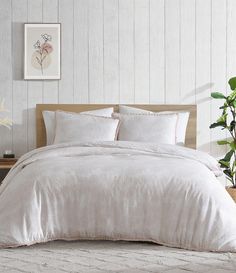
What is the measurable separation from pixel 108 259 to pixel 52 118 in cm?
289

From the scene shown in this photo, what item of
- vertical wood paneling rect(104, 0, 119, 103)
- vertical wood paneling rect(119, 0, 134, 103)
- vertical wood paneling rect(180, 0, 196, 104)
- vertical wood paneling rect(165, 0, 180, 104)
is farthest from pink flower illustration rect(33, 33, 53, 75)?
vertical wood paneling rect(180, 0, 196, 104)

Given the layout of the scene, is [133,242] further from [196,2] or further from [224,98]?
[196,2]

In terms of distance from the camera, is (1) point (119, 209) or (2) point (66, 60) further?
(2) point (66, 60)

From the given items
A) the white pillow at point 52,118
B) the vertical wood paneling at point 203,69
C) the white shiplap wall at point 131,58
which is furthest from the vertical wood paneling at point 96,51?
the vertical wood paneling at point 203,69

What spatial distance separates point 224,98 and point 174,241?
8.71ft

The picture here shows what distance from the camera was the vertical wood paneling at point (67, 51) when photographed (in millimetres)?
6477

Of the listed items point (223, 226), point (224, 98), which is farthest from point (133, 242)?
point (224, 98)

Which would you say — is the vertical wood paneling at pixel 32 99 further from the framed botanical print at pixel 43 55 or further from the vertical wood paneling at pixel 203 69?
the vertical wood paneling at pixel 203 69

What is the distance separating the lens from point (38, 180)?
404 cm

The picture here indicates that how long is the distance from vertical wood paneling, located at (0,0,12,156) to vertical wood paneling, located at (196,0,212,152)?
6.08 ft

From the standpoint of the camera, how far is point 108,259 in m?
3.60

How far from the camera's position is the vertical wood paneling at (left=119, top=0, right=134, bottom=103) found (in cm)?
649

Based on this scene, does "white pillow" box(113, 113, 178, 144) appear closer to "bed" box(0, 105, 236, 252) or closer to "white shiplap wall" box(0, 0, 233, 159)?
"white shiplap wall" box(0, 0, 233, 159)

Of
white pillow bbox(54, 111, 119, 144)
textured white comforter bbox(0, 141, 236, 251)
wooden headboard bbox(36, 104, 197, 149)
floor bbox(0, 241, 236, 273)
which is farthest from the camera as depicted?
wooden headboard bbox(36, 104, 197, 149)
